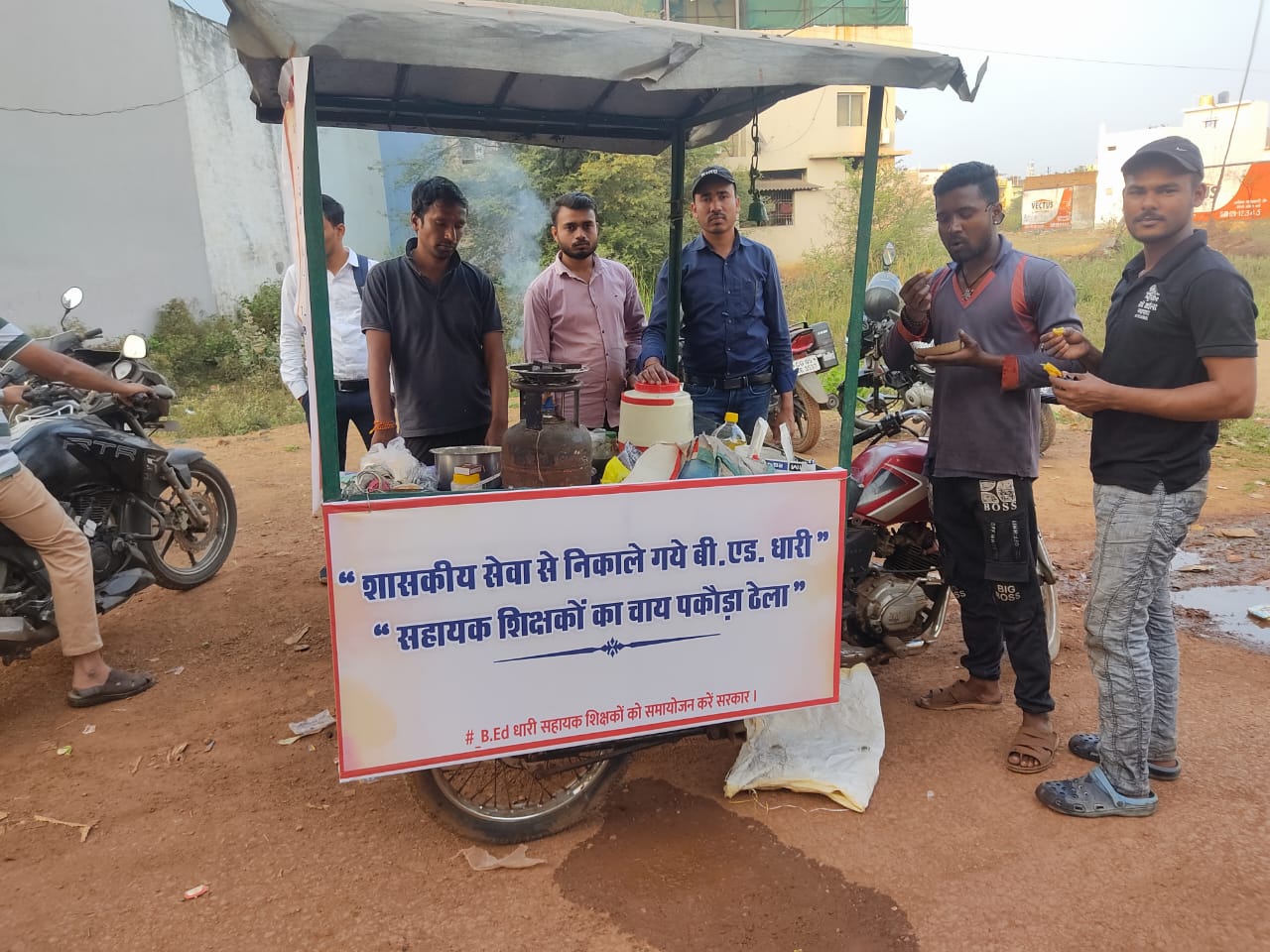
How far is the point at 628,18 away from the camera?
2.25m

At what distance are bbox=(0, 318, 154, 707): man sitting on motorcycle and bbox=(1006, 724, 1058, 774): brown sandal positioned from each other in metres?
3.36

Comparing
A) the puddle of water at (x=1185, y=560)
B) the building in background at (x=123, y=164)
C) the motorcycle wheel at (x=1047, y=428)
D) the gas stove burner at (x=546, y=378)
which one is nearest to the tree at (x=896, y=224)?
the motorcycle wheel at (x=1047, y=428)

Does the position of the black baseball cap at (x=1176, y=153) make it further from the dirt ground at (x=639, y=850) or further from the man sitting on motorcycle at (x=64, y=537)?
the man sitting on motorcycle at (x=64, y=537)

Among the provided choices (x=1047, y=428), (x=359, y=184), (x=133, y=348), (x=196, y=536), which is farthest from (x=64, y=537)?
(x=359, y=184)

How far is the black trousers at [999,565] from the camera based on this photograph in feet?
8.98

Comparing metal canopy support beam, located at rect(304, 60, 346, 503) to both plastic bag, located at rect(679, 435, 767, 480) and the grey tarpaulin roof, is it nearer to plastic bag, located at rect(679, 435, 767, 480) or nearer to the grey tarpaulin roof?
the grey tarpaulin roof

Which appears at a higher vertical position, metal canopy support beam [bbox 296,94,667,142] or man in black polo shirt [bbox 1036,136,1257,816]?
metal canopy support beam [bbox 296,94,667,142]

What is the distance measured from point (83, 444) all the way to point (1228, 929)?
14.1 feet

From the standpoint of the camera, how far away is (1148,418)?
2.32 meters

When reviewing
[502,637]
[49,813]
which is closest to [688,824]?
[502,637]

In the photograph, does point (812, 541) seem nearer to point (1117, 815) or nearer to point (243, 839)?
point (1117, 815)

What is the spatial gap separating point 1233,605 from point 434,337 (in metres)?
4.07

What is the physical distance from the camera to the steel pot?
8.14ft

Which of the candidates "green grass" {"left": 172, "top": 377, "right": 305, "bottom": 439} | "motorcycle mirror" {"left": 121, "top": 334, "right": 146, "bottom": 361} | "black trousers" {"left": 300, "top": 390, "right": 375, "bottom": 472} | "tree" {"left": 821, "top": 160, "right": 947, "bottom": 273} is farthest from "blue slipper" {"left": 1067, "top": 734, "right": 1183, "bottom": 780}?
"tree" {"left": 821, "top": 160, "right": 947, "bottom": 273}
